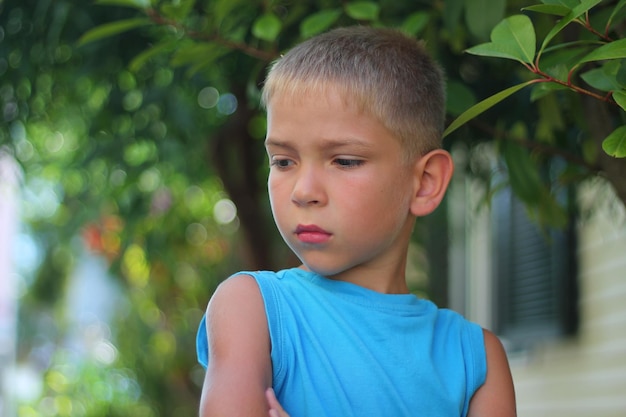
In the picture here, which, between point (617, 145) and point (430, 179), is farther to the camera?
point (430, 179)

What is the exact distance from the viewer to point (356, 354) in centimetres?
177

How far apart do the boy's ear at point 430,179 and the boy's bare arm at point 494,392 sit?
26cm

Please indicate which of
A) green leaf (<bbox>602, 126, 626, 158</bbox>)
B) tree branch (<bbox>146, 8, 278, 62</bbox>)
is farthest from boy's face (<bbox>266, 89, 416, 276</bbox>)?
tree branch (<bbox>146, 8, 278, 62</bbox>)

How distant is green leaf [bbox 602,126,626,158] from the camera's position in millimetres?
1717

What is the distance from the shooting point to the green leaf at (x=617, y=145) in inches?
67.6

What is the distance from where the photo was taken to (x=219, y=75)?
12.5 ft

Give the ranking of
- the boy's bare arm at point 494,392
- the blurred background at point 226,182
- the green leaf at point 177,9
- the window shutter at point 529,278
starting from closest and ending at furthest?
1. the boy's bare arm at point 494,392
2. the green leaf at point 177,9
3. the blurred background at point 226,182
4. the window shutter at point 529,278

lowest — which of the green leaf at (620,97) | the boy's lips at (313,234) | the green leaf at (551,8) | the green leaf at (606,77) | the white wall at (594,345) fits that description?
the white wall at (594,345)

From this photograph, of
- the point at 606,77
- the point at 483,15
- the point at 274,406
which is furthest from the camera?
the point at 483,15

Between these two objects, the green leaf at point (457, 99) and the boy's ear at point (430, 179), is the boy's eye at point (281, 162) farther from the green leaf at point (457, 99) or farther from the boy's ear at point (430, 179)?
the green leaf at point (457, 99)

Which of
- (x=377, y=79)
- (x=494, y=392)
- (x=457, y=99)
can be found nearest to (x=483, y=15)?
(x=457, y=99)

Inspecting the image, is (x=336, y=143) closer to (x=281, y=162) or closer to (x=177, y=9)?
(x=281, y=162)

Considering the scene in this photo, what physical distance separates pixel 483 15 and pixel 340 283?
2.51ft

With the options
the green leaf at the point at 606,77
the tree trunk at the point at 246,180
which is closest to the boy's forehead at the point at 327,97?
the green leaf at the point at 606,77
